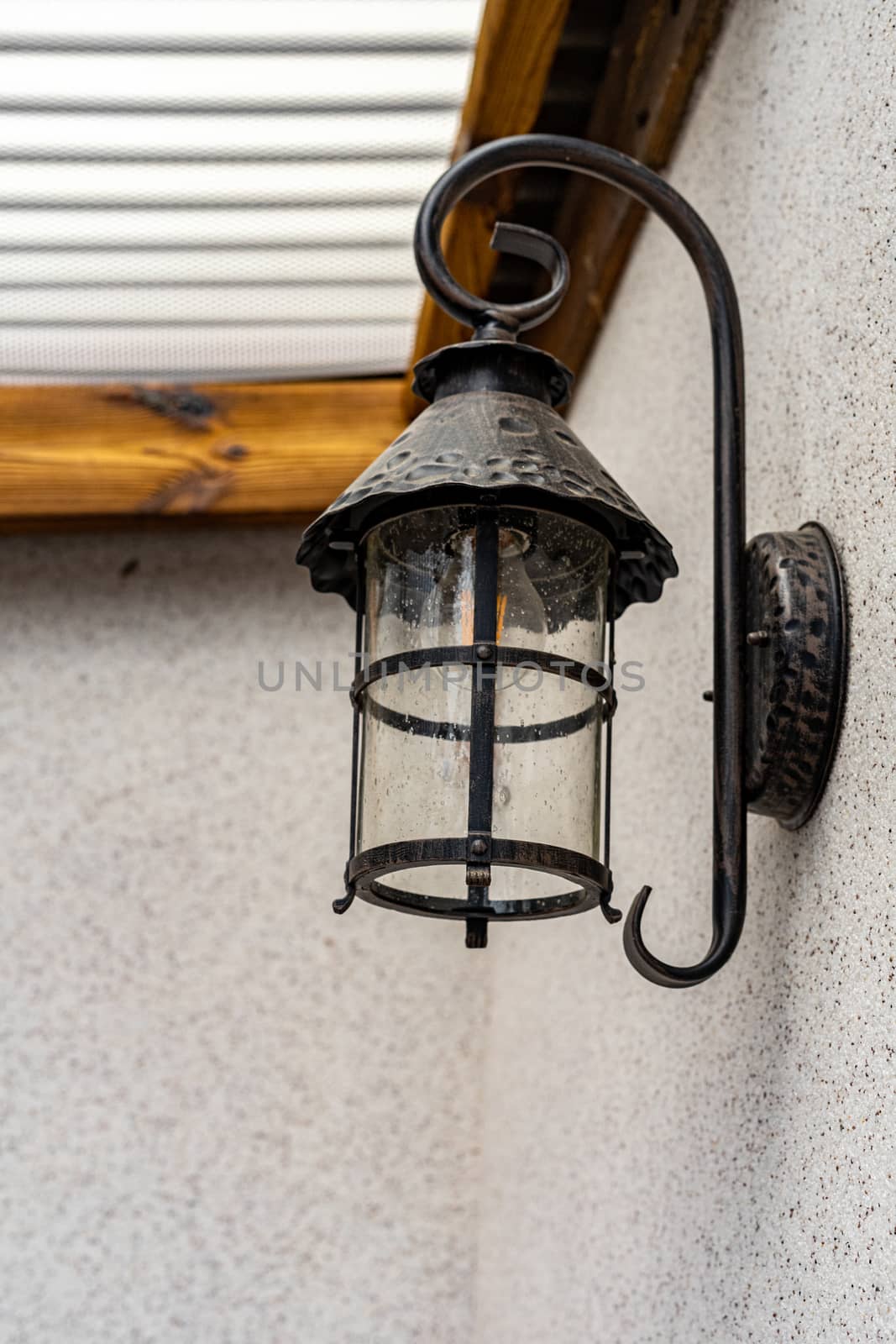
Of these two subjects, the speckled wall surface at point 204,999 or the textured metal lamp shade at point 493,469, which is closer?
the textured metal lamp shade at point 493,469

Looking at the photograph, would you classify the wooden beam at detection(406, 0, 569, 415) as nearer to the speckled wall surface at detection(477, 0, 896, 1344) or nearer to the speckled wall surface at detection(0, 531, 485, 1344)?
the speckled wall surface at detection(477, 0, 896, 1344)

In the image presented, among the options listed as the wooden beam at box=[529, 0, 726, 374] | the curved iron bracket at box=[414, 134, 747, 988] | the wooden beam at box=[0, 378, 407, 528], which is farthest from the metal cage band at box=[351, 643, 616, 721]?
the wooden beam at box=[0, 378, 407, 528]

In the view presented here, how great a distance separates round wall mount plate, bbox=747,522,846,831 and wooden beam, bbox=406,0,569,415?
30.2 inches

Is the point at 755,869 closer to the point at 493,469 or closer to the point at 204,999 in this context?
the point at 493,469

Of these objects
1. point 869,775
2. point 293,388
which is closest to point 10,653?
point 293,388

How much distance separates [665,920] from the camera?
51.5 inches

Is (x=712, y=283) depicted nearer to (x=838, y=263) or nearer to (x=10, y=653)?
(x=838, y=263)

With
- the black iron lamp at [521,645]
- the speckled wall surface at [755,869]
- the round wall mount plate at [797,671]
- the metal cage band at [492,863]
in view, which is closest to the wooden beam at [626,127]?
the speckled wall surface at [755,869]

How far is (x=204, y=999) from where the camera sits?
212cm

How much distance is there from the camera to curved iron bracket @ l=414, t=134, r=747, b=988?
0.92 m

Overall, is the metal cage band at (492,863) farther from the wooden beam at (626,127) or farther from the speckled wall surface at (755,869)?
the wooden beam at (626,127)

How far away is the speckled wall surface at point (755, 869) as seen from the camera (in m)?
0.81

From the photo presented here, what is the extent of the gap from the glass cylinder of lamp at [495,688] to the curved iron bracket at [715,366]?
9 cm

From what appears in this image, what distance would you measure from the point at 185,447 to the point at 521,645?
4.52 ft
